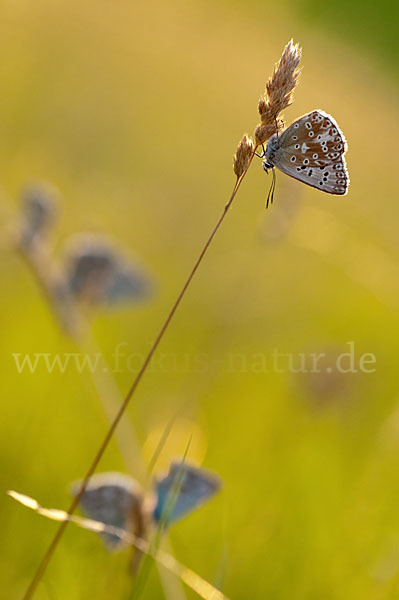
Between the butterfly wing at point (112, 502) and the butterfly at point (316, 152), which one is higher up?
the butterfly at point (316, 152)

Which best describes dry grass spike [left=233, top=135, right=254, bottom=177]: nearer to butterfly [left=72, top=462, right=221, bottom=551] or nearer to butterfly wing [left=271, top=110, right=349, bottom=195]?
butterfly wing [left=271, top=110, right=349, bottom=195]

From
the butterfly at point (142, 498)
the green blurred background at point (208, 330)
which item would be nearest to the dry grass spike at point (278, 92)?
the butterfly at point (142, 498)

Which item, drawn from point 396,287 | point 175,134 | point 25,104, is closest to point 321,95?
point 175,134

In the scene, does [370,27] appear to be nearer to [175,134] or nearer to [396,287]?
[175,134]

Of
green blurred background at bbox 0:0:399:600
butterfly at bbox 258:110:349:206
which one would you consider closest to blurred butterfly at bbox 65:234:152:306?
green blurred background at bbox 0:0:399:600

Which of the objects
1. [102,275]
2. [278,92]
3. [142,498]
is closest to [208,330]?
[102,275]

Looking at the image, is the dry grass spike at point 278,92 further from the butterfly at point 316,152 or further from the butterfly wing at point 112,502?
the butterfly wing at point 112,502
